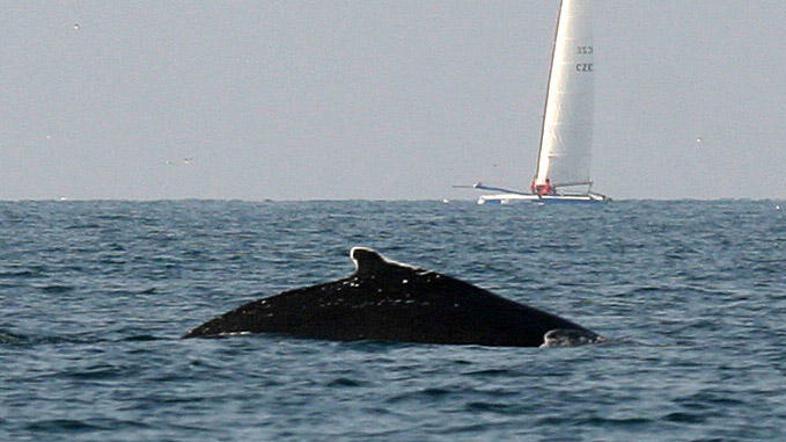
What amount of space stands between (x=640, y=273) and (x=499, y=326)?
20507 millimetres

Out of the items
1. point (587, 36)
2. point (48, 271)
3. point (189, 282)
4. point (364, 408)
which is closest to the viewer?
point (364, 408)

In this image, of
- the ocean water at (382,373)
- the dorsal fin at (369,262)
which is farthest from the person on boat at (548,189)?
the dorsal fin at (369,262)

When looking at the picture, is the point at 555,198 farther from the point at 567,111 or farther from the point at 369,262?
the point at 369,262

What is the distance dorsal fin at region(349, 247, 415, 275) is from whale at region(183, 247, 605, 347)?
0.4 inches

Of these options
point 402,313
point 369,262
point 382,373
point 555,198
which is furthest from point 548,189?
point 382,373

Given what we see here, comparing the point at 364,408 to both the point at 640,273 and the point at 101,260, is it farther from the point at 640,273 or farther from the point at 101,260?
the point at 101,260

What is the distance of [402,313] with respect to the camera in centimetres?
1847

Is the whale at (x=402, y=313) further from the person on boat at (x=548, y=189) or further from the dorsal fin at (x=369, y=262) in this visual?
the person on boat at (x=548, y=189)

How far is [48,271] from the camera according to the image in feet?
122

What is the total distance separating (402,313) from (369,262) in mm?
893

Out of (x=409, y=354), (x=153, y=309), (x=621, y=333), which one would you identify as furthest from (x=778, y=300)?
(x=409, y=354)

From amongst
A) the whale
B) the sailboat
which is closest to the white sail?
the sailboat

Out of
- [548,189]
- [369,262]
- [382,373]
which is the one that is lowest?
[382,373]

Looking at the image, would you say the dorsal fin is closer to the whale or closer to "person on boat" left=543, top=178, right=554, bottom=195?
the whale
